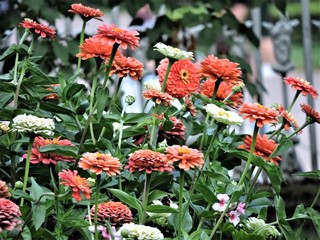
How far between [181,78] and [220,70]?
109 millimetres

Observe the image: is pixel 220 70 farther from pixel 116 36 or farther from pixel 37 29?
pixel 37 29

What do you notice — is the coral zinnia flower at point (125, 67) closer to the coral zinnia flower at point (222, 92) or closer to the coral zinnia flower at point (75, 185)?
the coral zinnia flower at point (222, 92)

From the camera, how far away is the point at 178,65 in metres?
1.55

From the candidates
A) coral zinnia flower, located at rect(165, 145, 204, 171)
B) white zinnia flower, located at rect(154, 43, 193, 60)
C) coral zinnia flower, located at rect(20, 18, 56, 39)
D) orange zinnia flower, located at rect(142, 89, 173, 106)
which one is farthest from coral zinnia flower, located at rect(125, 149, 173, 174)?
coral zinnia flower, located at rect(20, 18, 56, 39)

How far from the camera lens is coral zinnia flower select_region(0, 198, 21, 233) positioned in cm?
108

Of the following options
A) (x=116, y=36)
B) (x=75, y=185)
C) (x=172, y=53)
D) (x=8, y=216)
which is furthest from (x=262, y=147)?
(x=8, y=216)

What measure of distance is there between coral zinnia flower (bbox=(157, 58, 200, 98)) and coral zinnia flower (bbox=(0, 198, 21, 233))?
0.50m

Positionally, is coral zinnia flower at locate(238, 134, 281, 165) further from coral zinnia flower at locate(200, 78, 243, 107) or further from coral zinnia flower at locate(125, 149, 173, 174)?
coral zinnia flower at locate(125, 149, 173, 174)

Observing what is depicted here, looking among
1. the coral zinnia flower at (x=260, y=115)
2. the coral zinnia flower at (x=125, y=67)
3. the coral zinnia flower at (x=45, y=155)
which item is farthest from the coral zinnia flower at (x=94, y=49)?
the coral zinnia flower at (x=260, y=115)

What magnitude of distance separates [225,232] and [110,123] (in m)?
0.28

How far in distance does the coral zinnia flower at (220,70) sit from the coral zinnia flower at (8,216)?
49cm

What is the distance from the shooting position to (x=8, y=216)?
109cm

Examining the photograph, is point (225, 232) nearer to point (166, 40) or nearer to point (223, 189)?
point (223, 189)

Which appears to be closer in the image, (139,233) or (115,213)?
(139,233)
